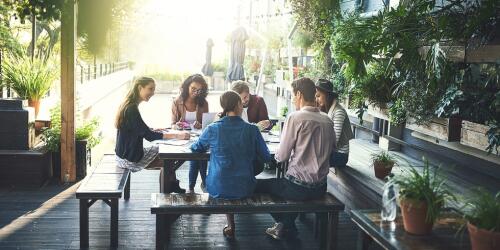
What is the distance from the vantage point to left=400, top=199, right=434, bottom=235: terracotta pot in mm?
2486

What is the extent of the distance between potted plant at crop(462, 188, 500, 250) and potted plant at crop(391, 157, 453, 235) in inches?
9.1

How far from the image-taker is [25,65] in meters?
5.98

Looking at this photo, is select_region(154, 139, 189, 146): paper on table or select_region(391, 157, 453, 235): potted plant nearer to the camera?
select_region(391, 157, 453, 235): potted plant

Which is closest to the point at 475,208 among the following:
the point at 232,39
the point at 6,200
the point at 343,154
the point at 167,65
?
the point at 343,154

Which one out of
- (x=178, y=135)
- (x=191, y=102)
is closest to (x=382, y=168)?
(x=178, y=135)

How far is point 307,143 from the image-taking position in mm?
3809

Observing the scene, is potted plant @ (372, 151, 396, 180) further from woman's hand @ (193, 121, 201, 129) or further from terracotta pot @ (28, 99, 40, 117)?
terracotta pot @ (28, 99, 40, 117)

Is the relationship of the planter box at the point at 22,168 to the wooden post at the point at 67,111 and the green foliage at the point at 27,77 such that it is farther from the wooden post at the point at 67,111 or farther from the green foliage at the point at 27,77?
the green foliage at the point at 27,77

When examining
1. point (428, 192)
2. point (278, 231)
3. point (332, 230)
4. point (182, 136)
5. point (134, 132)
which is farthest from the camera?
point (182, 136)

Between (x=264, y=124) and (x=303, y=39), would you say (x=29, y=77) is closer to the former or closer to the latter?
(x=264, y=124)

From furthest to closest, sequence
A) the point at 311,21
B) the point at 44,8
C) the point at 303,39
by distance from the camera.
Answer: the point at 303,39, the point at 311,21, the point at 44,8

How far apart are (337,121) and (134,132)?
190 centimetres

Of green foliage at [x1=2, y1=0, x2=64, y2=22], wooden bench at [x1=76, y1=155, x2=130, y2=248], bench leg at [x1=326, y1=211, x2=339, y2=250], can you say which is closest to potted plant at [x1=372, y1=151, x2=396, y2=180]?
bench leg at [x1=326, y1=211, x2=339, y2=250]

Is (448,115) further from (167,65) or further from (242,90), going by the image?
(167,65)
